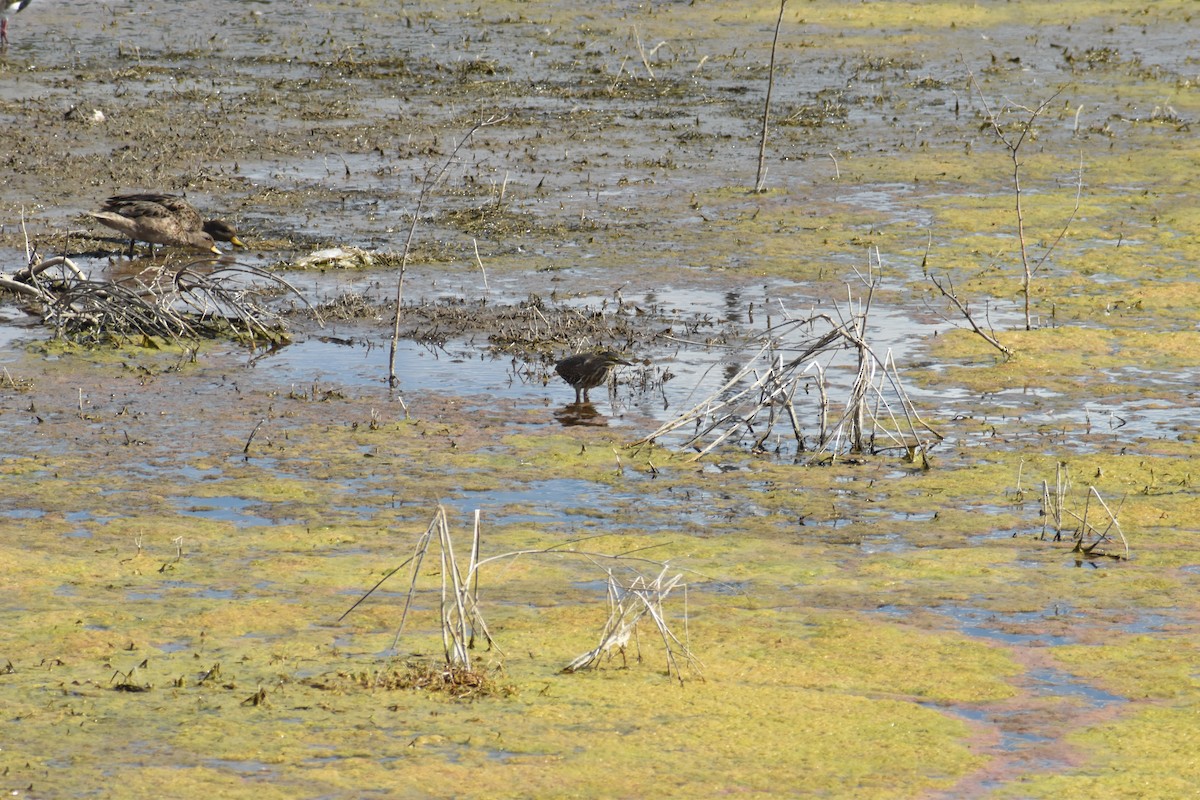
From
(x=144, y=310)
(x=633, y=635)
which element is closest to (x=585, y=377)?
(x=144, y=310)

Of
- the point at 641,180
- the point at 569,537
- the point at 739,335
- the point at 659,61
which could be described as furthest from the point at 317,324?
the point at 659,61

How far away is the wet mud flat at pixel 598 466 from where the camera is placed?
17.6 feet

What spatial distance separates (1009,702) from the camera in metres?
5.75

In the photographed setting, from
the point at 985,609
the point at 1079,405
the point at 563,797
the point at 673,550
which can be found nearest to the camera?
the point at 563,797

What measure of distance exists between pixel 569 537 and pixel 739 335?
392cm

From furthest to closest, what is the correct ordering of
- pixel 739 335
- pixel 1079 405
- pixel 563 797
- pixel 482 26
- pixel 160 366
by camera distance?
pixel 482 26
pixel 739 335
pixel 160 366
pixel 1079 405
pixel 563 797

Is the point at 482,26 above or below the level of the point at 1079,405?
above

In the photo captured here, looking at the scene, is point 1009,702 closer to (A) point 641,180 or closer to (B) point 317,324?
(B) point 317,324

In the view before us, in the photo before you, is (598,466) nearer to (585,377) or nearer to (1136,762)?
(585,377)

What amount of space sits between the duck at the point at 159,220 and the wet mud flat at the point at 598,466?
34cm

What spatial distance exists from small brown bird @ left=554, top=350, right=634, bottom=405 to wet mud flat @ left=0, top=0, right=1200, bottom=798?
0.18 metres

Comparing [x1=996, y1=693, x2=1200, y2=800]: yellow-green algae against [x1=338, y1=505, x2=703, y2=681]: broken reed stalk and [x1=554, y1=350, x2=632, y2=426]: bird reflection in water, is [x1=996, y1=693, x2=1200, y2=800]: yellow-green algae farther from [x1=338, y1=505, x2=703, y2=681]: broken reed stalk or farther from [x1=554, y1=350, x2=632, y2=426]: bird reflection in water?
[x1=554, y1=350, x2=632, y2=426]: bird reflection in water

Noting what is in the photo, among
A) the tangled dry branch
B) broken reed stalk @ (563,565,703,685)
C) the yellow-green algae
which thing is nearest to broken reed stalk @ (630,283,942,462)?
broken reed stalk @ (563,565,703,685)

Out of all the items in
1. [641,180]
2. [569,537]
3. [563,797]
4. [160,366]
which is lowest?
[563,797]
